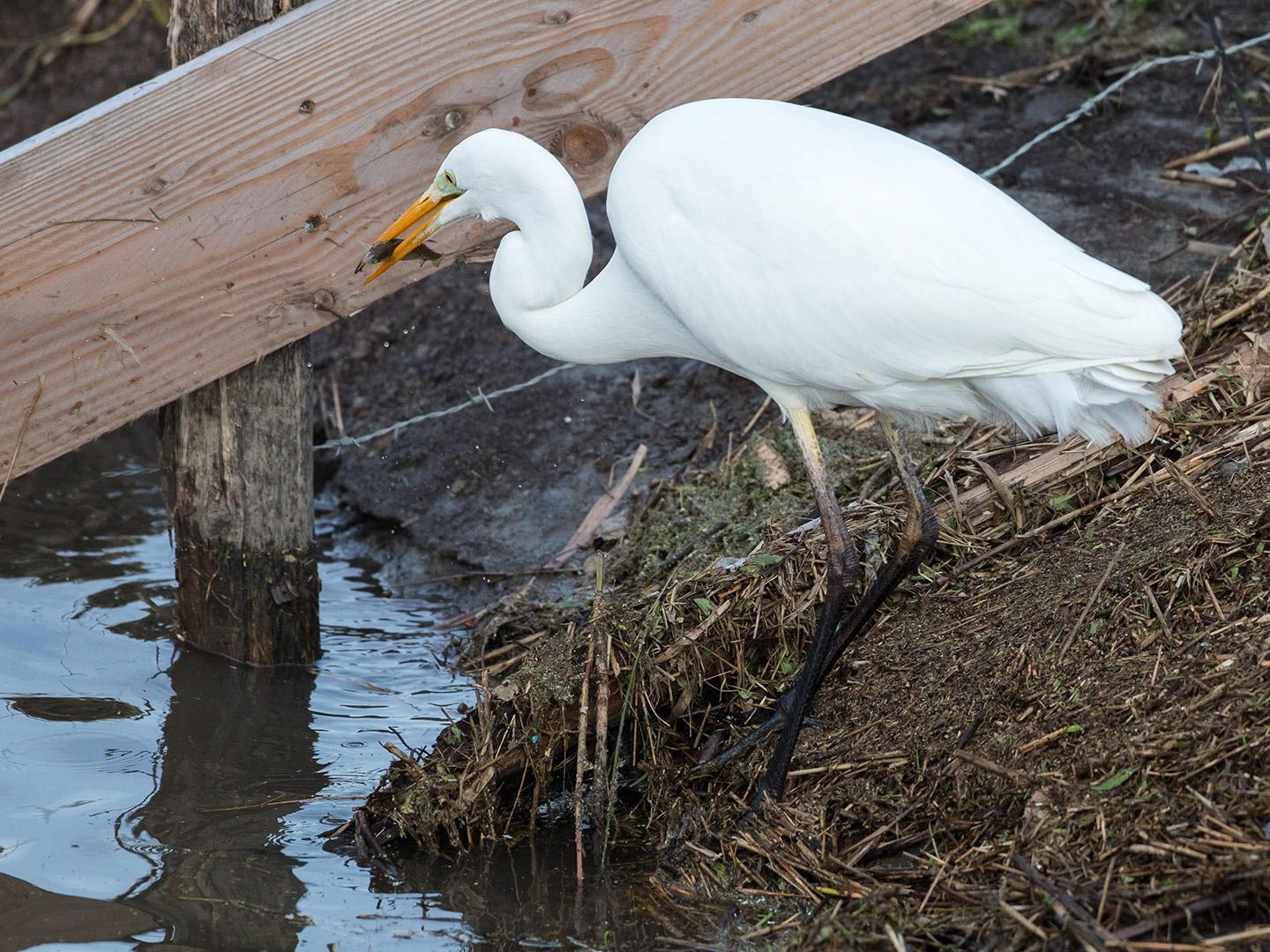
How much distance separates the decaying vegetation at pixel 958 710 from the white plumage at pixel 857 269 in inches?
18.3

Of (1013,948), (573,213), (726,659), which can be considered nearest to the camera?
(1013,948)

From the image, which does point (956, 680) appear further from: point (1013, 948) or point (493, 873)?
point (493, 873)

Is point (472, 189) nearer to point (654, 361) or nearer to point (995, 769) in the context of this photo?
point (995, 769)

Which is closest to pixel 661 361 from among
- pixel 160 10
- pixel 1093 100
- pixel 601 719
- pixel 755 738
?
pixel 1093 100

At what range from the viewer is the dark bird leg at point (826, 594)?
136 inches

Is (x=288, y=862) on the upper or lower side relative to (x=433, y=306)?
lower

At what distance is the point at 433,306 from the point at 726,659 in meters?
2.90

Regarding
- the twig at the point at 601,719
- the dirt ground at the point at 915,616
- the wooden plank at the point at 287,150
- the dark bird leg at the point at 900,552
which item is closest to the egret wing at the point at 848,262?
the wooden plank at the point at 287,150

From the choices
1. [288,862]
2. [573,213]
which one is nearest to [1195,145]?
[573,213]

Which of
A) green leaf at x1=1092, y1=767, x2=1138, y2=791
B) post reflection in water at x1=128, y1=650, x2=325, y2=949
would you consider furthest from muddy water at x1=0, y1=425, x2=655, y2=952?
green leaf at x1=1092, y1=767, x2=1138, y2=791

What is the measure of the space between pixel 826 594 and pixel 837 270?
2.87 feet

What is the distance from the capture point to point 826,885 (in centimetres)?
291

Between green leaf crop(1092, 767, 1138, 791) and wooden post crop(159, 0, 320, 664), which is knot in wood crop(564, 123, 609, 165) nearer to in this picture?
wooden post crop(159, 0, 320, 664)

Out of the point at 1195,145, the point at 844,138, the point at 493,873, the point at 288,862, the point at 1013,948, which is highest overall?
the point at 844,138
